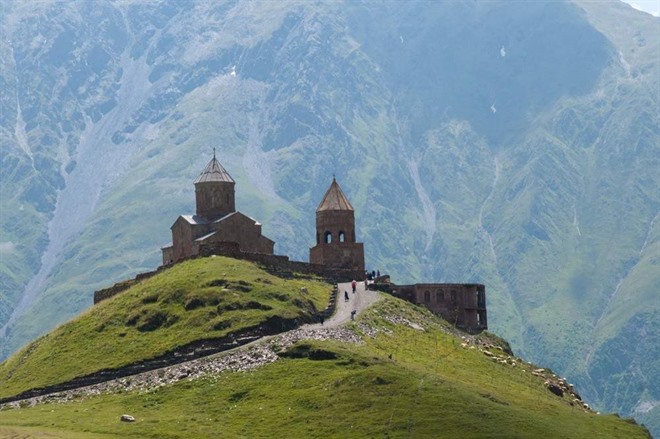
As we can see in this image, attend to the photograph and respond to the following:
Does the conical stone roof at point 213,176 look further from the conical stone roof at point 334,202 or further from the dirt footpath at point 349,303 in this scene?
the dirt footpath at point 349,303

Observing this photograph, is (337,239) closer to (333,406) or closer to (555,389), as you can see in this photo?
(555,389)

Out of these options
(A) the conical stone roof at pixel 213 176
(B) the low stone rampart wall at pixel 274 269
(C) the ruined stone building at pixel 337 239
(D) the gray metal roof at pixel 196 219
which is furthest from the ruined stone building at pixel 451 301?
(A) the conical stone roof at pixel 213 176

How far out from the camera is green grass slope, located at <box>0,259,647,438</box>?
104 metres

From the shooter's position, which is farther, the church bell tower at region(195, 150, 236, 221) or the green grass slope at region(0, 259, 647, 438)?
the church bell tower at region(195, 150, 236, 221)

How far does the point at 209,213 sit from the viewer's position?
6334 inches

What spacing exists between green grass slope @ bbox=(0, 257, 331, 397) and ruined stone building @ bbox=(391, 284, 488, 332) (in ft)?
50.8

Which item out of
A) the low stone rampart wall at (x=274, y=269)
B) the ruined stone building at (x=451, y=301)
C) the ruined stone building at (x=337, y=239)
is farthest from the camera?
the ruined stone building at (x=337, y=239)

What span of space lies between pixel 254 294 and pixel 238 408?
22.1 meters

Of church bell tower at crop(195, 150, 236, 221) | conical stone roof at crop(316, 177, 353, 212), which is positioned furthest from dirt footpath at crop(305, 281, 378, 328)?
church bell tower at crop(195, 150, 236, 221)

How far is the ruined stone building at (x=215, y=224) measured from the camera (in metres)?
158

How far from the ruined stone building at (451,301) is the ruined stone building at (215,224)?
16322mm

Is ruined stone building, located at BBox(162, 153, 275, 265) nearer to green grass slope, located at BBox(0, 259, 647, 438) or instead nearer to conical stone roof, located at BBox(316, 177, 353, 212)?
conical stone roof, located at BBox(316, 177, 353, 212)

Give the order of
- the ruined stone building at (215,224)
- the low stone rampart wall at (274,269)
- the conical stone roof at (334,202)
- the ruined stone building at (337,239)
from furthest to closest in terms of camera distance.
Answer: the conical stone roof at (334,202), the ruined stone building at (337,239), the ruined stone building at (215,224), the low stone rampart wall at (274,269)

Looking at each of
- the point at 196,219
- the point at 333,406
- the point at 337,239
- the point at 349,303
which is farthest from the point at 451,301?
the point at 333,406
